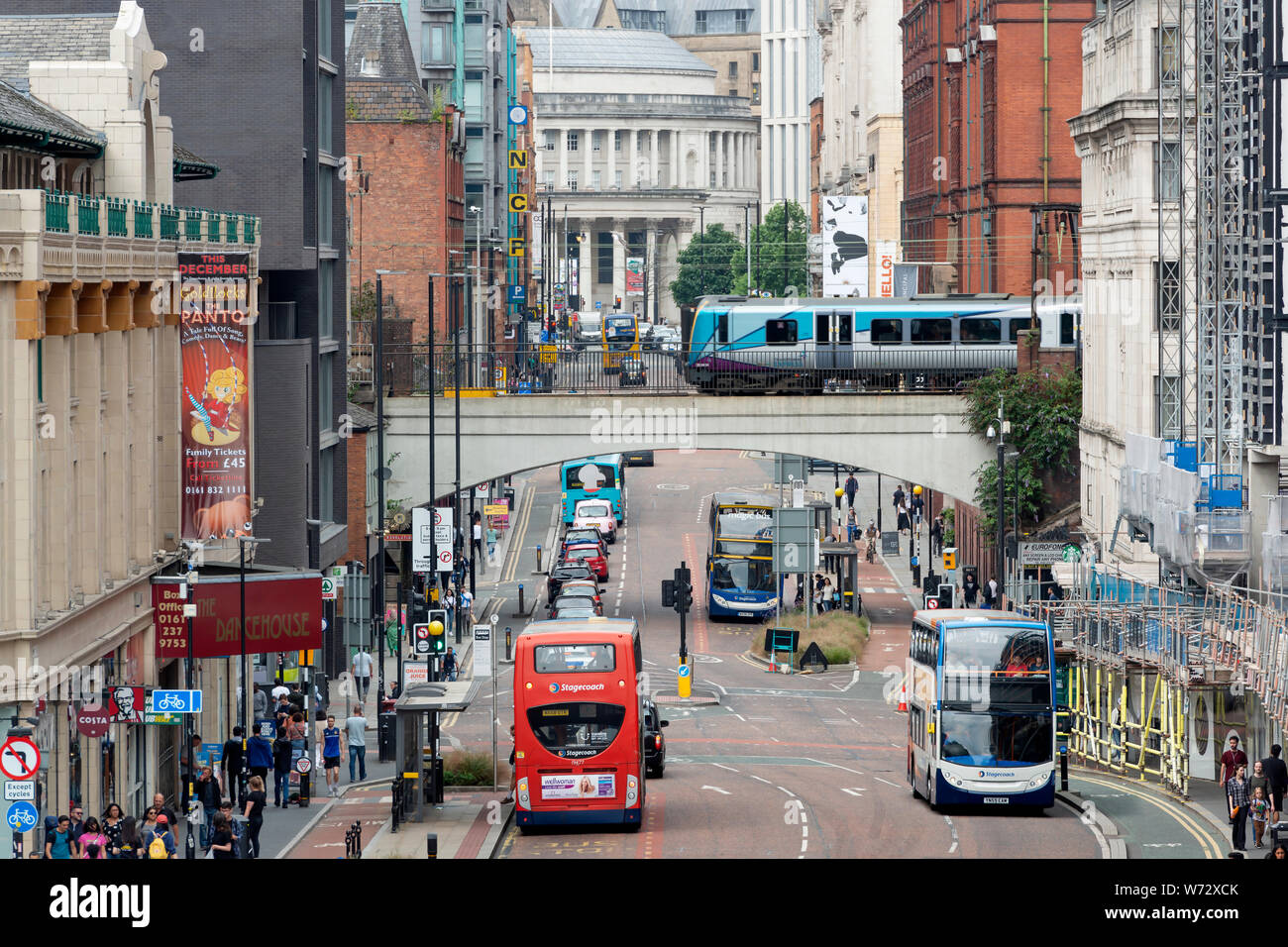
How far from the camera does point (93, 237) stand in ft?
93.9

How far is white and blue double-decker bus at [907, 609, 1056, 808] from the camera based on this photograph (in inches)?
1182

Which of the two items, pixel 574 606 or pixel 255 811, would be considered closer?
pixel 255 811

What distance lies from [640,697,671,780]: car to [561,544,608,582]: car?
1303 inches

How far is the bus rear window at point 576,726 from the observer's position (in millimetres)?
29172

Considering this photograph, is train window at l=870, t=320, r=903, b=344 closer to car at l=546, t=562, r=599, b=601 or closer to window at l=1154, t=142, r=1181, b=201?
car at l=546, t=562, r=599, b=601

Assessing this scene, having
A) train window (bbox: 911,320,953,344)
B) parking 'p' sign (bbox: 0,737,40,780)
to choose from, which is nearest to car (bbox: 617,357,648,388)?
train window (bbox: 911,320,953,344)

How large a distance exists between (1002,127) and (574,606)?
3195 cm

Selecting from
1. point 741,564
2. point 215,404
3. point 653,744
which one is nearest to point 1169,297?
point 741,564

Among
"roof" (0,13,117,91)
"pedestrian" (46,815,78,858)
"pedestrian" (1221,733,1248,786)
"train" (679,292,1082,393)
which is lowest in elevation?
"pedestrian" (1221,733,1248,786)

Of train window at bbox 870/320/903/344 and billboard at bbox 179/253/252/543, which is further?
train window at bbox 870/320/903/344

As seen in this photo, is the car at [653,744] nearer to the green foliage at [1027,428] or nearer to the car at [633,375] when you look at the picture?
the green foliage at [1027,428]

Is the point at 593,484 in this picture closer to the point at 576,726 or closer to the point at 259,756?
the point at 259,756

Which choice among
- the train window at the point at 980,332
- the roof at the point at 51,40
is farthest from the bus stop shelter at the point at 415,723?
the train window at the point at 980,332
